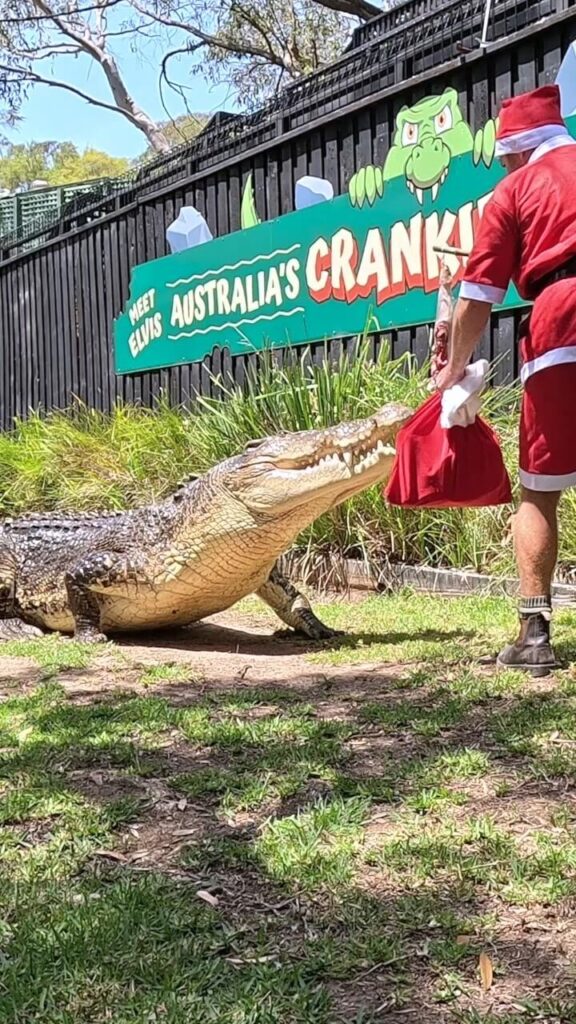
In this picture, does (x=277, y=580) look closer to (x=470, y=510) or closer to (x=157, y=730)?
(x=470, y=510)

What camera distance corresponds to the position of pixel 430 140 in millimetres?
7492

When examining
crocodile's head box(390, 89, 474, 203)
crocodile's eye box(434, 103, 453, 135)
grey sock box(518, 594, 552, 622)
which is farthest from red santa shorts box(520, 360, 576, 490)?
crocodile's eye box(434, 103, 453, 135)

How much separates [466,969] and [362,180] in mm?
7301

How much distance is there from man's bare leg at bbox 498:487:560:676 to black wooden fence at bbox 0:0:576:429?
3.48m

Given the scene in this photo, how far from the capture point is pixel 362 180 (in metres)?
8.22

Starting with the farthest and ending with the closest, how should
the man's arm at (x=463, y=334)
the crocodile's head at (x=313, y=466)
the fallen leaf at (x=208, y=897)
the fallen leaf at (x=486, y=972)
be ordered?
the crocodile's head at (x=313, y=466) < the man's arm at (x=463, y=334) < the fallen leaf at (x=208, y=897) < the fallen leaf at (x=486, y=972)

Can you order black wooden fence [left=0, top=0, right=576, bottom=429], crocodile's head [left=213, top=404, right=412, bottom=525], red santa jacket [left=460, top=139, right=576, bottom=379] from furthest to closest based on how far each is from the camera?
black wooden fence [left=0, top=0, right=576, bottom=429], crocodile's head [left=213, top=404, right=412, bottom=525], red santa jacket [left=460, top=139, right=576, bottom=379]

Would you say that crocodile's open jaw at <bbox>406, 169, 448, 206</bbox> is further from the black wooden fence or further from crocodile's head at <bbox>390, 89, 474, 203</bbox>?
the black wooden fence

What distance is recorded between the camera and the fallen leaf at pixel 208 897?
2.06 metres

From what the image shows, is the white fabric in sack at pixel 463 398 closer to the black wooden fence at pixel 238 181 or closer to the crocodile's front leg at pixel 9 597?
the crocodile's front leg at pixel 9 597

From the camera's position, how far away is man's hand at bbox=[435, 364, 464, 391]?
3682 millimetres

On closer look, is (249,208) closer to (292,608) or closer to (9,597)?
(9,597)

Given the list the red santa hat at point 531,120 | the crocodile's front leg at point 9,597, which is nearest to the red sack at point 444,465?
the red santa hat at point 531,120

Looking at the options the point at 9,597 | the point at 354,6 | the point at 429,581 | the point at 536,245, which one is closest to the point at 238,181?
the point at 429,581
